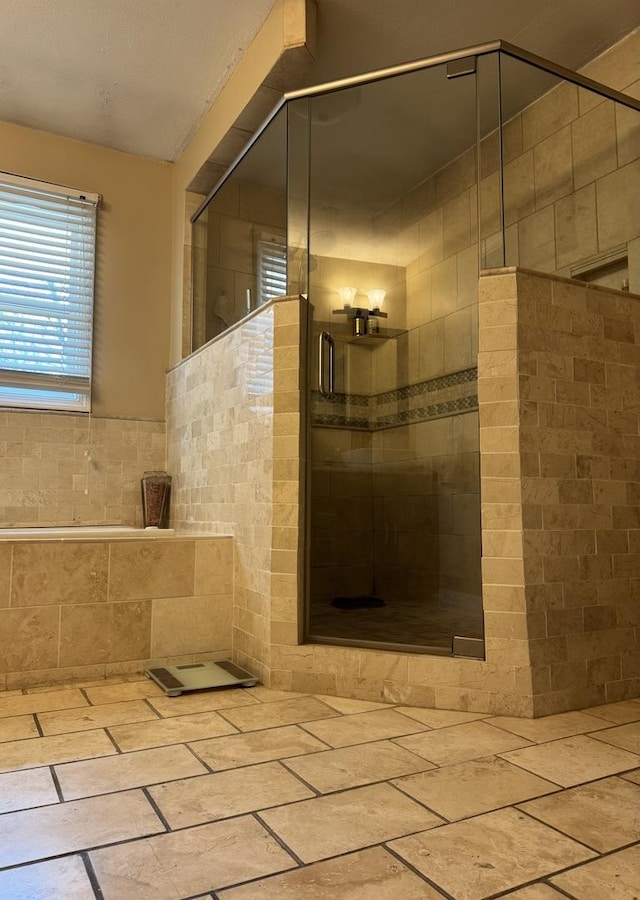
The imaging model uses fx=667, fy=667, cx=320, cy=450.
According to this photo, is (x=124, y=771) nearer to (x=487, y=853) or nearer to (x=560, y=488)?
(x=487, y=853)

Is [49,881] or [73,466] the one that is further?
[73,466]

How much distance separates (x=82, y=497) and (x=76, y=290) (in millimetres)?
1253

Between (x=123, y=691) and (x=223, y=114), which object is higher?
(x=223, y=114)

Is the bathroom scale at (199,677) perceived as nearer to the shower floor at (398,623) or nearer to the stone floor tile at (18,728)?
the shower floor at (398,623)

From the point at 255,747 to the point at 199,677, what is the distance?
0.76m

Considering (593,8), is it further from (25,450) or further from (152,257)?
(25,450)

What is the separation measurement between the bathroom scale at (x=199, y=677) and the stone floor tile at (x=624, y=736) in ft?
4.20

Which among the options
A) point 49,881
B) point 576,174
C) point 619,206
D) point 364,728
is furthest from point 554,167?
point 49,881

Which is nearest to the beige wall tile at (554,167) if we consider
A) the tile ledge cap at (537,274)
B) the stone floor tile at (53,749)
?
the tile ledge cap at (537,274)

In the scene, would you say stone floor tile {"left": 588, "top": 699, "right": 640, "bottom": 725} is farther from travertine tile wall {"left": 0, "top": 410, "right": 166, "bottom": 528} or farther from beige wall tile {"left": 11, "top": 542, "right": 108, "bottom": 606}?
travertine tile wall {"left": 0, "top": 410, "right": 166, "bottom": 528}

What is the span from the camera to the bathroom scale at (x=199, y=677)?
2561 mm

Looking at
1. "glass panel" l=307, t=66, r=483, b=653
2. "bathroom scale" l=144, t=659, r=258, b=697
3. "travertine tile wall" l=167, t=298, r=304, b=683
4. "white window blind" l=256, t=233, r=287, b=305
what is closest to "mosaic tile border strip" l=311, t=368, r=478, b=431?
"glass panel" l=307, t=66, r=483, b=653

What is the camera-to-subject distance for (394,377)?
292 centimetres

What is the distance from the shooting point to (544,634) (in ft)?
7.66
